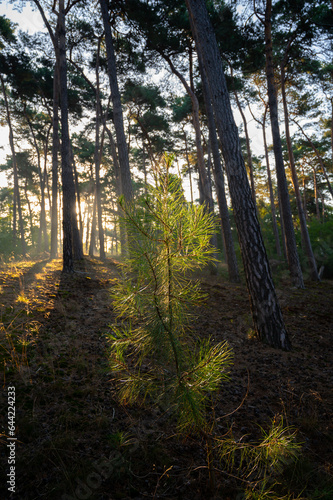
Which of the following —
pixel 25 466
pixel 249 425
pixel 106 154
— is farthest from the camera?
pixel 106 154

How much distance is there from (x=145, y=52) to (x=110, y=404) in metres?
13.1

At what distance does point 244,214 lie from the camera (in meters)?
4.59

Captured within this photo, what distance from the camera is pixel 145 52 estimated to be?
10680 mm

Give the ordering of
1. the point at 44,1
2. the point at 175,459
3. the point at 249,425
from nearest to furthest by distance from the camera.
A: the point at 175,459, the point at 249,425, the point at 44,1

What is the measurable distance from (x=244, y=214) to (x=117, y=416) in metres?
3.75

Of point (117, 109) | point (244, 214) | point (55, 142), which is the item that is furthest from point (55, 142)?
point (244, 214)

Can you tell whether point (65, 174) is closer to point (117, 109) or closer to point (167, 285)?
point (117, 109)

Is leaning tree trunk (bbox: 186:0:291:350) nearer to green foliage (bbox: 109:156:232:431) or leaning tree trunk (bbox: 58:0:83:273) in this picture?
green foliage (bbox: 109:156:232:431)

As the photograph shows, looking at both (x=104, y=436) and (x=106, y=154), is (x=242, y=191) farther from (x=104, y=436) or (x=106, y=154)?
(x=106, y=154)

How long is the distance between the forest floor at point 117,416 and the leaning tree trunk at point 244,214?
46 centimetres

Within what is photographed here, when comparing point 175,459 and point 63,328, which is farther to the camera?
point 63,328

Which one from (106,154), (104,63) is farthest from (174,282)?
(106,154)

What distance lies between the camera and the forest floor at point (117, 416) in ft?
5.78

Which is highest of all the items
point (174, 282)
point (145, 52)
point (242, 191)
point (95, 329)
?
point (145, 52)
